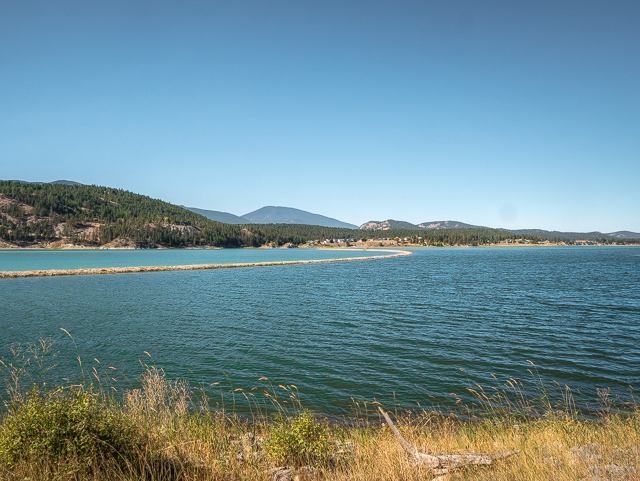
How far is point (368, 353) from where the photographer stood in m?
15.3

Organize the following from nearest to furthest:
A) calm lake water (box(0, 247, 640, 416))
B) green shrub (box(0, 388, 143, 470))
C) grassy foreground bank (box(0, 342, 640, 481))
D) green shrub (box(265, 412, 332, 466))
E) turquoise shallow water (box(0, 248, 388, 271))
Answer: green shrub (box(0, 388, 143, 470))
grassy foreground bank (box(0, 342, 640, 481))
green shrub (box(265, 412, 332, 466))
calm lake water (box(0, 247, 640, 416))
turquoise shallow water (box(0, 248, 388, 271))

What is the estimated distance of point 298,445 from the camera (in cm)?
582

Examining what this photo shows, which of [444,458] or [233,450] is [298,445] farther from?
[444,458]

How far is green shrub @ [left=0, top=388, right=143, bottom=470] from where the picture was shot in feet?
14.7

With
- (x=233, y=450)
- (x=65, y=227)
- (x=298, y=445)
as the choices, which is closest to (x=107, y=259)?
(x=233, y=450)

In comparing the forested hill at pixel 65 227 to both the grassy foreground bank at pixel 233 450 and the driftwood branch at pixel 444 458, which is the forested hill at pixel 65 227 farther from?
the driftwood branch at pixel 444 458

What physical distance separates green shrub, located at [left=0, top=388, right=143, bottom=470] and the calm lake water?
6085mm

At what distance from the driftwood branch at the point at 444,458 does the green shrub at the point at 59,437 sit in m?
3.80

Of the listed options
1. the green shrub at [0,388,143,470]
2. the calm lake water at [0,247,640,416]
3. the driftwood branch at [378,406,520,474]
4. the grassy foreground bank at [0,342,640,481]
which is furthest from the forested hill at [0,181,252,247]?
the driftwood branch at [378,406,520,474]

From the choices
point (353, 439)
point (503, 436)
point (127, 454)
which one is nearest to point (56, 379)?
point (127, 454)

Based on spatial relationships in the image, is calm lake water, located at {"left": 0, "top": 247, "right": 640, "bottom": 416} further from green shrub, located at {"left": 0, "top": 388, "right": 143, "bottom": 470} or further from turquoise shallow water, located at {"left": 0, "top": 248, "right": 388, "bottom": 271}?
turquoise shallow water, located at {"left": 0, "top": 248, "right": 388, "bottom": 271}

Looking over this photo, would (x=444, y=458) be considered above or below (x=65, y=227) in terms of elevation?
below

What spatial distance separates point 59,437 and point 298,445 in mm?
3290

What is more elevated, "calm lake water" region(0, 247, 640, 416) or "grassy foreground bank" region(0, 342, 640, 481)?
"grassy foreground bank" region(0, 342, 640, 481)
